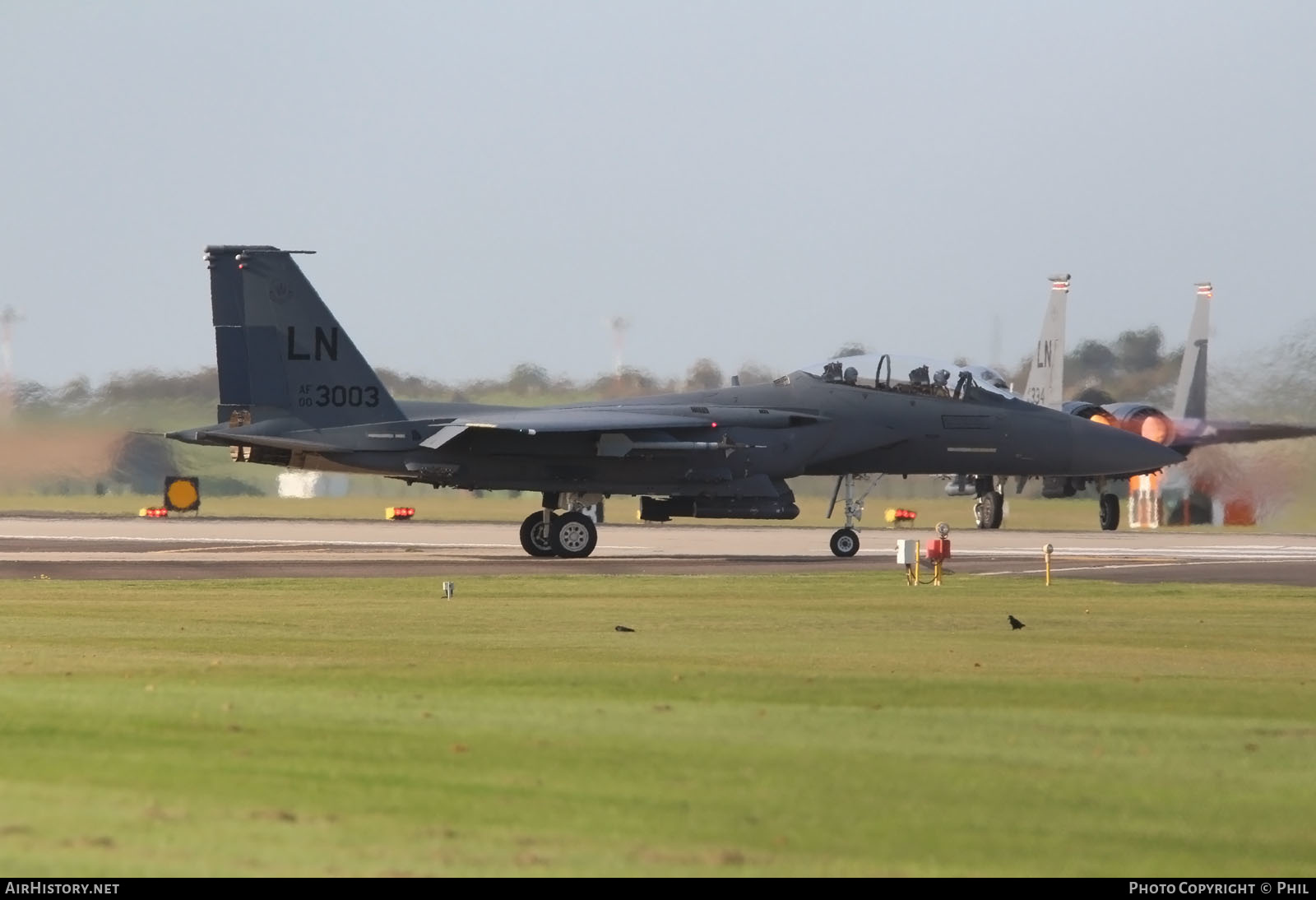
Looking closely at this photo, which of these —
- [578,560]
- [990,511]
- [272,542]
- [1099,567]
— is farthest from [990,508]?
[578,560]

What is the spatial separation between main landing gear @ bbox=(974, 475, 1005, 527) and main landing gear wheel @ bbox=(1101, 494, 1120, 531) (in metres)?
3.12

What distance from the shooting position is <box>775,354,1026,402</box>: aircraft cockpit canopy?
35.5m

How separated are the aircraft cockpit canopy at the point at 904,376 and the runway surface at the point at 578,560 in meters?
3.12

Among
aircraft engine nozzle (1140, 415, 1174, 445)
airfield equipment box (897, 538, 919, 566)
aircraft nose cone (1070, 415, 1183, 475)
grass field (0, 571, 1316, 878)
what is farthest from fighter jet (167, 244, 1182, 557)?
aircraft engine nozzle (1140, 415, 1174, 445)

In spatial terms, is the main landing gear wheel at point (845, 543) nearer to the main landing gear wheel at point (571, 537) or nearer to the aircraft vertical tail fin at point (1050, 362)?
the main landing gear wheel at point (571, 537)

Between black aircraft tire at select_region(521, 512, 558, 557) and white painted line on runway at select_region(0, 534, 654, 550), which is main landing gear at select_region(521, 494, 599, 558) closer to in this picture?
black aircraft tire at select_region(521, 512, 558, 557)

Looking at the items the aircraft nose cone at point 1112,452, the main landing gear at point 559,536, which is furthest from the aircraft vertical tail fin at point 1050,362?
the main landing gear at point 559,536

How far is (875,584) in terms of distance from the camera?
2553 centimetres


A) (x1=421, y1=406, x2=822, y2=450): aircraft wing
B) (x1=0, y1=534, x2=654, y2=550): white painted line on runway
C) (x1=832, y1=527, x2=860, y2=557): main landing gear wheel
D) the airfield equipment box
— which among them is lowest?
(x1=0, y1=534, x2=654, y2=550): white painted line on runway

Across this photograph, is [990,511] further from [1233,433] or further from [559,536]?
[559,536]

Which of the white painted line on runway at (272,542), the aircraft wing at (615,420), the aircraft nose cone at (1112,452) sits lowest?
the white painted line on runway at (272,542)

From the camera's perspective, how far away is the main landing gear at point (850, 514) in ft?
112

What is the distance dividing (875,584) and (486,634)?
31.1ft

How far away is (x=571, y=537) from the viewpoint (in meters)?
33.7
